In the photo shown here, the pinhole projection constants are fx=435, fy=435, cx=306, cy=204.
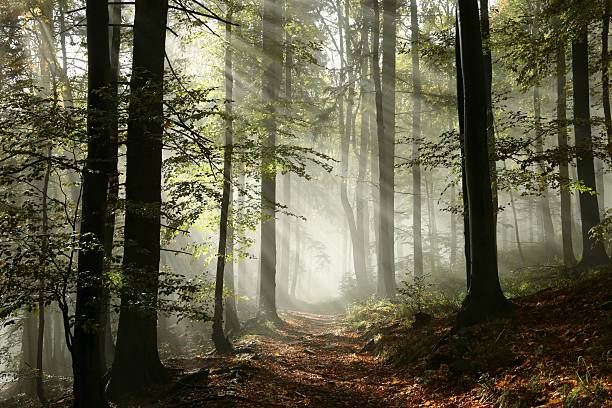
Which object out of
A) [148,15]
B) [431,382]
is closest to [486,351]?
[431,382]

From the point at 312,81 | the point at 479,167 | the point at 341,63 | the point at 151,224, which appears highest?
the point at 341,63

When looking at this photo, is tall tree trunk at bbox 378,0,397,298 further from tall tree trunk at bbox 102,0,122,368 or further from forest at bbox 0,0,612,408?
tall tree trunk at bbox 102,0,122,368

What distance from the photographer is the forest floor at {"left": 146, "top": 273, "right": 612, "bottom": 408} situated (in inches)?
194

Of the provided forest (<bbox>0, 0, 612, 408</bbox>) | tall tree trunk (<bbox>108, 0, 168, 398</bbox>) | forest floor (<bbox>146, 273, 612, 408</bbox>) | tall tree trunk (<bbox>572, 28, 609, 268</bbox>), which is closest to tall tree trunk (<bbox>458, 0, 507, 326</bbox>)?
forest (<bbox>0, 0, 612, 408</bbox>)

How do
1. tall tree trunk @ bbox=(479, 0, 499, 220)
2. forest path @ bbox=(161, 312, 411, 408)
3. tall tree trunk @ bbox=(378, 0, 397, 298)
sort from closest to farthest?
forest path @ bbox=(161, 312, 411, 408) < tall tree trunk @ bbox=(479, 0, 499, 220) < tall tree trunk @ bbox=(378, 0, 397, 298)

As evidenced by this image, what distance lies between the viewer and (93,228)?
604 cm

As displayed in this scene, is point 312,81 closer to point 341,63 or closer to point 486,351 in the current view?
point 341,63

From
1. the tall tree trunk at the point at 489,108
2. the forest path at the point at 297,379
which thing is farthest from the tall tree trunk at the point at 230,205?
the tall tree trunk at the point at 489,108

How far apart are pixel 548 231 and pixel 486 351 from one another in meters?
21.5

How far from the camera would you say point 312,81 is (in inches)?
950

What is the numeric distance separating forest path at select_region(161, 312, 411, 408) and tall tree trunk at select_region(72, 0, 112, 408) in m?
1.36

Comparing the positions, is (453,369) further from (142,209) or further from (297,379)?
(142,209)

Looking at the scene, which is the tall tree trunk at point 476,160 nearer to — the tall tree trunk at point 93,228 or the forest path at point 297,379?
the forest path at point 297,379

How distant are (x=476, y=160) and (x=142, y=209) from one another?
19.5 ft
